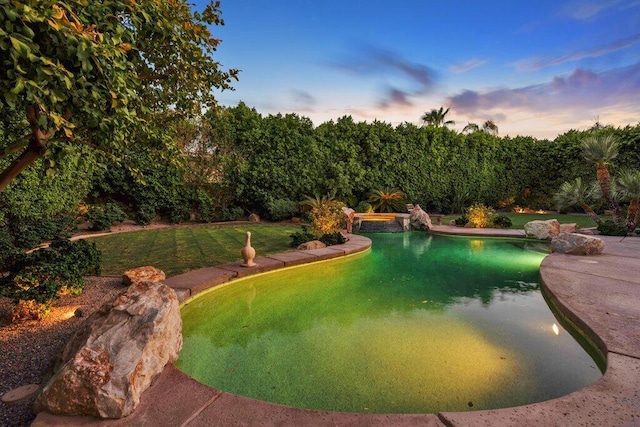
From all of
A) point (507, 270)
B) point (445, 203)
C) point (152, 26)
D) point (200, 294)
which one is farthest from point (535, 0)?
point (200, 294)

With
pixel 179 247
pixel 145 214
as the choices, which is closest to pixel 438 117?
pixel 145 214

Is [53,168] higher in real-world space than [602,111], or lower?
lower

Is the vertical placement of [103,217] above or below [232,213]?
above

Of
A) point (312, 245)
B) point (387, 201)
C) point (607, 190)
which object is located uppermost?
point (607, 190)

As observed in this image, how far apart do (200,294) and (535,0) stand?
12044 mm

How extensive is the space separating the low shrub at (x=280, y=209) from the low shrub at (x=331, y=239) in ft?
17.6

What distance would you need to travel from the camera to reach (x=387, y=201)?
15070 mm

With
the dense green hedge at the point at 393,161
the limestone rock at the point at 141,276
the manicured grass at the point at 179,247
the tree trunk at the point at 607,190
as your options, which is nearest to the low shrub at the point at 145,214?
the manicured grass at the point at 179,247

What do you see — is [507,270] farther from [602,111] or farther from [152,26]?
[602,111]

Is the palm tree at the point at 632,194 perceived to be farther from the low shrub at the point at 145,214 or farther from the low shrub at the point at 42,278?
the low shrub at the point at 145,214

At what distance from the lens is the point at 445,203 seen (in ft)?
56.1

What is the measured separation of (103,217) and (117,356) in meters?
9.97

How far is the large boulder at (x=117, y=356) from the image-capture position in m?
1.86

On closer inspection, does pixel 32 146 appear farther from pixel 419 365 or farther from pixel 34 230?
pixel 34 230
